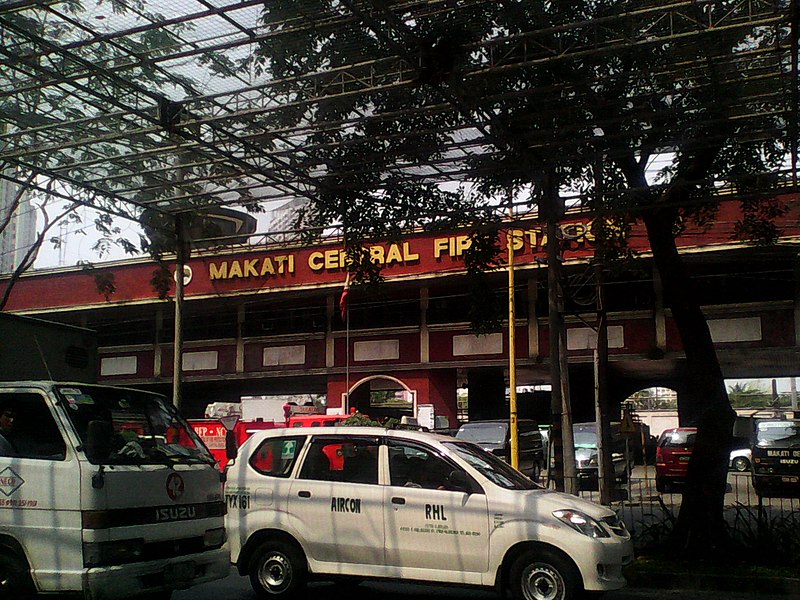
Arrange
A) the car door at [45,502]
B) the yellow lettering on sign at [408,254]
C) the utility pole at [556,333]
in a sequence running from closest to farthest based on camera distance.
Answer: the car door at [45,502] < the utility pole at [556,333] < the yellow lettering on sign at [408,254]

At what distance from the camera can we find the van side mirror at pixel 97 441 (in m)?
6.95

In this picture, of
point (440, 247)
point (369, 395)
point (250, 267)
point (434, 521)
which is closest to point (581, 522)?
point (434, 521)

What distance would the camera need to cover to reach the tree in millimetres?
9859

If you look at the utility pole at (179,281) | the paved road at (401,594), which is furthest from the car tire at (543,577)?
the utility pole at (179,281)

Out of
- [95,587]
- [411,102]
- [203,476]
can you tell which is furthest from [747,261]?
[95,587]

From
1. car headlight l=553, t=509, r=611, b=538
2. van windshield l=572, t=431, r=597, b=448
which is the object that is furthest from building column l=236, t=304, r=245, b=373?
car headlight l=553, t=509, r=611, b=538

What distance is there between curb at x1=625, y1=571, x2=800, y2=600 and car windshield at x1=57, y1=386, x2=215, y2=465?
5.43 metres

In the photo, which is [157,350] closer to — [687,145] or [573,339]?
[573,339]

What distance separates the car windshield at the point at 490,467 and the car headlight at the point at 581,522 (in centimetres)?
64

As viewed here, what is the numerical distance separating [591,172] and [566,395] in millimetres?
3692

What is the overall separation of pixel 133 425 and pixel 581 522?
4.40 meters

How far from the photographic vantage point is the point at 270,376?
94.1 ft

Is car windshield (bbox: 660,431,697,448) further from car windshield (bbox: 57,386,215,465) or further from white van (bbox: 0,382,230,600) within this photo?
white van (bbox: 0,382,230,600)

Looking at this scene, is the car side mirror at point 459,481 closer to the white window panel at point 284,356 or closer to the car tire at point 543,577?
the car tire at point 543,577
